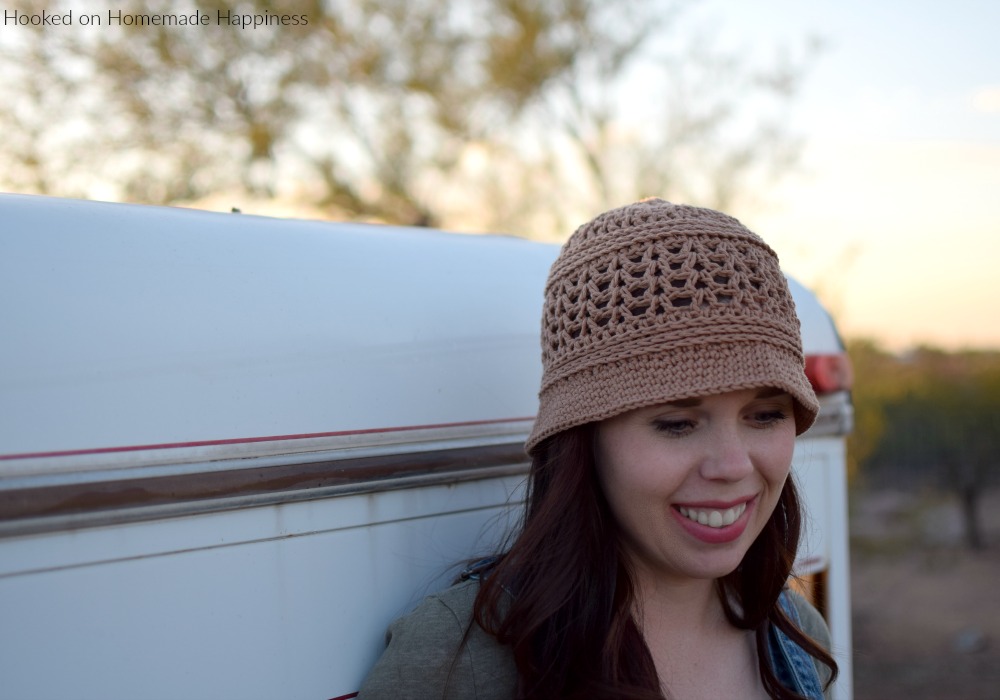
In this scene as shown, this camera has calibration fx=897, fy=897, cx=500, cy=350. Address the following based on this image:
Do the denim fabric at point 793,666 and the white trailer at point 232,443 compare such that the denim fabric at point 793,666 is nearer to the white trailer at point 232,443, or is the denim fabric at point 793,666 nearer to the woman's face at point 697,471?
the woman's face at point 697,471

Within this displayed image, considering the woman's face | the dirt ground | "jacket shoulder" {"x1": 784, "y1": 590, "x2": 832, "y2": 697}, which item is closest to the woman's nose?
the woman's face

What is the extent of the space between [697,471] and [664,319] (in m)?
0.31

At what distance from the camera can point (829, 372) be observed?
3014 millimetres

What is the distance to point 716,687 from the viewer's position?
196 cm

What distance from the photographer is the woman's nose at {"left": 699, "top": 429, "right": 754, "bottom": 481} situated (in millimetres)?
1741

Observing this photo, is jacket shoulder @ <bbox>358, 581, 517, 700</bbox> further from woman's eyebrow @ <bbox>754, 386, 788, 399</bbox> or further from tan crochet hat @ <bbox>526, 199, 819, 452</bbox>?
woman's eyebrow @ <bbox>754, 386, 788, 399</bbox>

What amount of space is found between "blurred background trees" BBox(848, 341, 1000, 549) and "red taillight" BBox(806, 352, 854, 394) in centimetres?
777

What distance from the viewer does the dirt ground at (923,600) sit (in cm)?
742

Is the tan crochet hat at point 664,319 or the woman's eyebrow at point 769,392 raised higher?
the tan crochet hat at point 664,319

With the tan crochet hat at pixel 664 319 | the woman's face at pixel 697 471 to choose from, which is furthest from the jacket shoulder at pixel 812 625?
the tan crochet hat at pixel 664 319

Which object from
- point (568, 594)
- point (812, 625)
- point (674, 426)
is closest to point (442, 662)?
point (568, 594)

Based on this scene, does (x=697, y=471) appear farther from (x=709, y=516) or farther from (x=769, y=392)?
(x=769, y=392)

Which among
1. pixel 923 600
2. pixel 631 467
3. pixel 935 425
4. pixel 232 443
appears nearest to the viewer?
pixel 232 443

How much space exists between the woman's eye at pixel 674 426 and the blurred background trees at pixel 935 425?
930 centimetres
